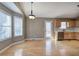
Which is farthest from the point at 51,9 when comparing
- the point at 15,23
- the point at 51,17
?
the point at 15,23

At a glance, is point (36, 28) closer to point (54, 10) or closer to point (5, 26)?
point (54, 10)

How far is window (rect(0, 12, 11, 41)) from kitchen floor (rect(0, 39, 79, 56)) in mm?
475

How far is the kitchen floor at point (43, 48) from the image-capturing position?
12.5 ft

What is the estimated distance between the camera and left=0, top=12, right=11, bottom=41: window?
3.77 m

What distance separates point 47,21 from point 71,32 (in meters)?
1.26

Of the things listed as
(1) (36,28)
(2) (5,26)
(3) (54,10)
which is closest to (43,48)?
(1) (36,28)

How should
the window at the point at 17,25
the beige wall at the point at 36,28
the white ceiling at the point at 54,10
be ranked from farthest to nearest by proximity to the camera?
the window at the point at 17,25, the beige wall at the point at 36,28, the white ceiling at the point at 54,10

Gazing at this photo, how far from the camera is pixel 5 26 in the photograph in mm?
3916

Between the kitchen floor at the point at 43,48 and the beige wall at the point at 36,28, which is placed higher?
the beige wall at the point at 36,28

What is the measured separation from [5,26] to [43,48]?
146cm

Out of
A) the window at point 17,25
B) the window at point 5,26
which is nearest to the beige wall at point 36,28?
the window at point 17,25

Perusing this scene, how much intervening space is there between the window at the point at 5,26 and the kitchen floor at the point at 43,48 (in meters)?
0.48

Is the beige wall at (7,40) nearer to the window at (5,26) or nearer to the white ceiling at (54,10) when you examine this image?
the window at (5,26)

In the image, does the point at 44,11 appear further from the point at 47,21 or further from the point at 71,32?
the point at 71,32
